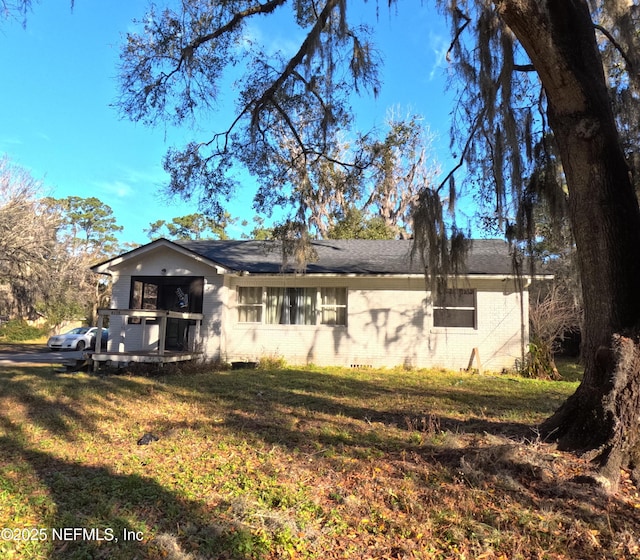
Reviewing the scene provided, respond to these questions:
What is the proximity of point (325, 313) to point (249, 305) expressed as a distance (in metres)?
2.25

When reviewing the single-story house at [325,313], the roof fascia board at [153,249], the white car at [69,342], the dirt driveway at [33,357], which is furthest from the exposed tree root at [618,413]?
the white car at [69,342]

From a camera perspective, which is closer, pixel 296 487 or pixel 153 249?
pixel 296 487

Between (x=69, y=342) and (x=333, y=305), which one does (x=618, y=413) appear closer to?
(x=333, y=305)

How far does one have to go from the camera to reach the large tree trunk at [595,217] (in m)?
3.88

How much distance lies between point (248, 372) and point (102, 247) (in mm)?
35703

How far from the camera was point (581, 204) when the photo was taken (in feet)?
13.9

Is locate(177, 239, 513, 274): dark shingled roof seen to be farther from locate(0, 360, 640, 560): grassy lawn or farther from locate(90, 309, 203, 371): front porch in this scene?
locate(0, 360, 640, 560): grassy lawn

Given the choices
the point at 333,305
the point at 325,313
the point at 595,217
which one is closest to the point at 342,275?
the point at 333,305

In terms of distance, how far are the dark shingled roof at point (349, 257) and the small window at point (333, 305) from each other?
73 cm

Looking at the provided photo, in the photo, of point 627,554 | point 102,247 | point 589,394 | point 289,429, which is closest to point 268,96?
point 289,429

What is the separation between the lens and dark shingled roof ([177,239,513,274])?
41.1 feet

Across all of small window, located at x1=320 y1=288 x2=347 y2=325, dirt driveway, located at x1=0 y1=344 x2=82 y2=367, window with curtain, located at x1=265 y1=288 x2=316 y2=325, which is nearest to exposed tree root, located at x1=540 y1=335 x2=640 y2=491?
small window, located at x1=320 y1=288 x2=347 y2=325

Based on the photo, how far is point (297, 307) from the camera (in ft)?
43.0

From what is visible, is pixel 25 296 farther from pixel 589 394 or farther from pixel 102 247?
pixel 589 394
